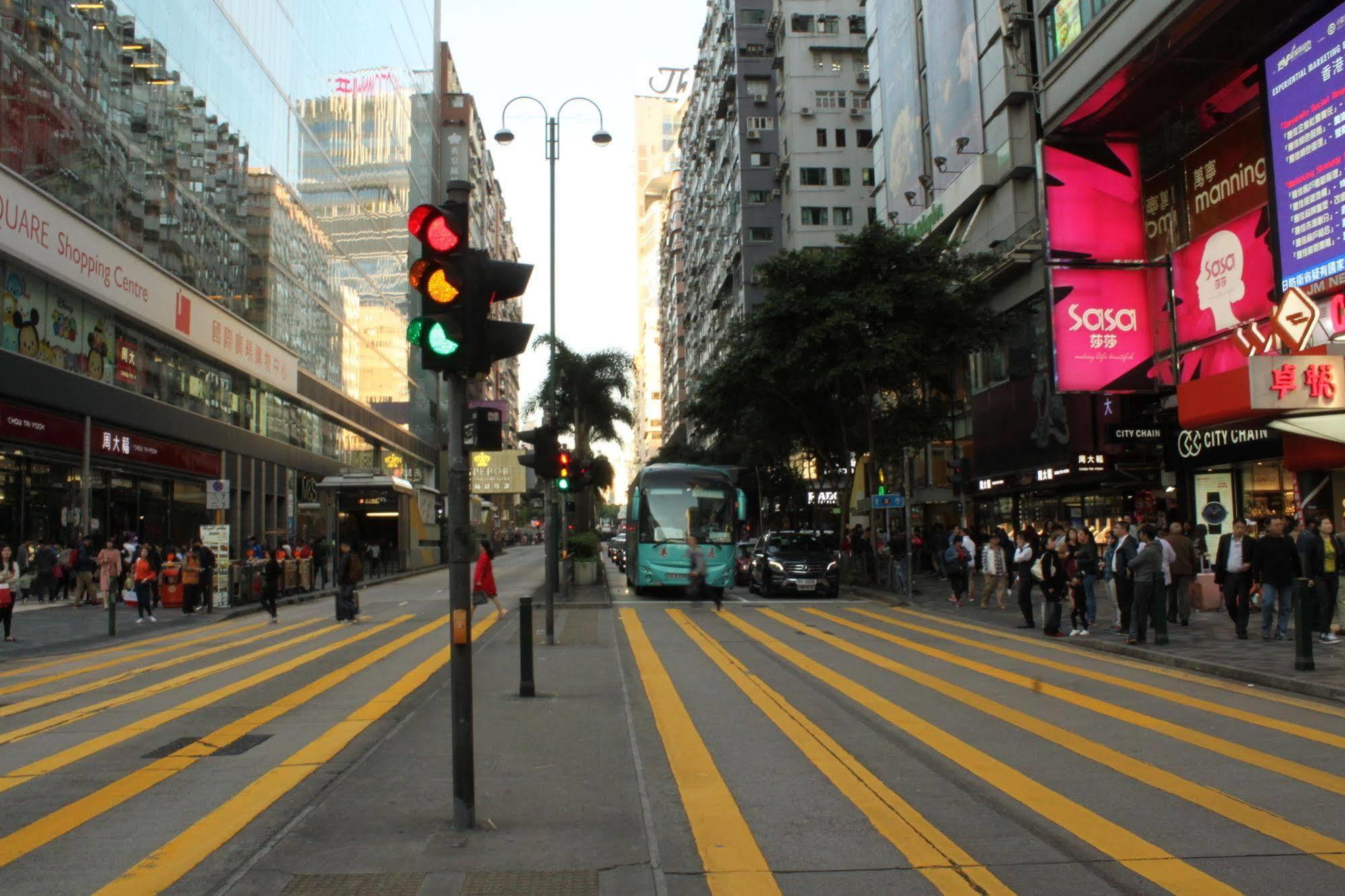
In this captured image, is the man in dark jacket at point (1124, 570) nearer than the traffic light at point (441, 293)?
No

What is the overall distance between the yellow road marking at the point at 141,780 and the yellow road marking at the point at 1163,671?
368 inches

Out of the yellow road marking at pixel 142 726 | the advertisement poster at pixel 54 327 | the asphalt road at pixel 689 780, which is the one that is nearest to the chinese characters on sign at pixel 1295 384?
the asphalt road at pixel 689 780

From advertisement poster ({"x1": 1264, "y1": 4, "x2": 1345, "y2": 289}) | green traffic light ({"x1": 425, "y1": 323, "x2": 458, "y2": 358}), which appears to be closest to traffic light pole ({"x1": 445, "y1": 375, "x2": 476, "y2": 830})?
green traffic light ({"x1": 425, "y1": 323, "x2": 458, "y2": 358})

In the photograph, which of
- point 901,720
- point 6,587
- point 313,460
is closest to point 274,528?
Answer: point 313,460

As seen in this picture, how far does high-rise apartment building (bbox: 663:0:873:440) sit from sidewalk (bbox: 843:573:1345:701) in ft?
121

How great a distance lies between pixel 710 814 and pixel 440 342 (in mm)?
3103

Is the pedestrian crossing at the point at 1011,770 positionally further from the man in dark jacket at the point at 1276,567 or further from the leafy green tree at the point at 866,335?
the leafy green tree at the point at 866,335

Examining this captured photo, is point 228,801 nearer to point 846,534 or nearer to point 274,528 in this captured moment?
point 846,534

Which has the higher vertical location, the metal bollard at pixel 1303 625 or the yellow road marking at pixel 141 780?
the metal bollard at pixel 1303 625

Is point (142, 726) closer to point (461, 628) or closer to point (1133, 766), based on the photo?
point (461, 628)

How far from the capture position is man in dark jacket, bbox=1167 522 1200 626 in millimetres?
17469

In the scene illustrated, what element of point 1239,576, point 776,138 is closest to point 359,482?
point 1239,576

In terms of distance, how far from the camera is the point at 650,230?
18212 cm

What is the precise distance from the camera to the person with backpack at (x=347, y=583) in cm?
2178
